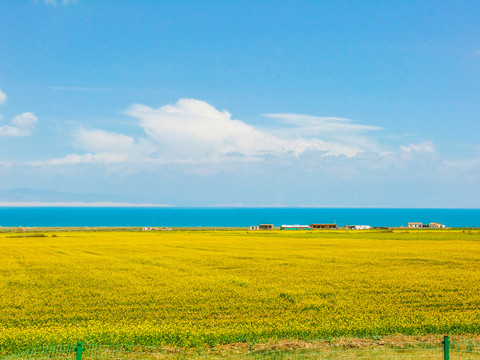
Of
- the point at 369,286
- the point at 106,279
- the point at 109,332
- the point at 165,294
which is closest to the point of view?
the point at 109,332

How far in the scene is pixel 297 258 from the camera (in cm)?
4634

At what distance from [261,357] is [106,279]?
1976 centimetres

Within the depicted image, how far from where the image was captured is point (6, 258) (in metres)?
47.6

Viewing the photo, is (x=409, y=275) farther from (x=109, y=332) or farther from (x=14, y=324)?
(x=14, y=324)

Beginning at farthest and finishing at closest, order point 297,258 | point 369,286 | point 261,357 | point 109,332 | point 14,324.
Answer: point 297,258, point 369,286, point 14,324, point 109,332, point 261,357

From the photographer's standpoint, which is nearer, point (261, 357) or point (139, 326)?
point (261, 357)

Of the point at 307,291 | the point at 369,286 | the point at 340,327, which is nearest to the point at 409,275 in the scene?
the point at 369,286

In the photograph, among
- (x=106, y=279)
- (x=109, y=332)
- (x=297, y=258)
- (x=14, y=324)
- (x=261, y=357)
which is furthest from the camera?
(x=297, y=258)

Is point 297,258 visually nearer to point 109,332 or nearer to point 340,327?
point 340,327

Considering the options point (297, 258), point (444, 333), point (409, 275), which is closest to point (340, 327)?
point (444, 333)

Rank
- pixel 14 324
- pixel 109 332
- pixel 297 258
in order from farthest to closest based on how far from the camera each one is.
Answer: pixel 297 258 → pixel 14 324 → pixel 109 332

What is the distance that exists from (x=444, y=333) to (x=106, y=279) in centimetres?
2214

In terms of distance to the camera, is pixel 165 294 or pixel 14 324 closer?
pixel 14 324

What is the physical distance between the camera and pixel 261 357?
14.7 meters
